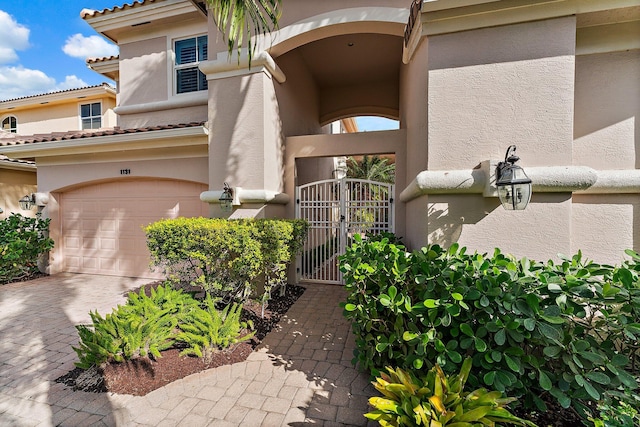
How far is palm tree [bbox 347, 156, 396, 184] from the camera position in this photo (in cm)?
1906

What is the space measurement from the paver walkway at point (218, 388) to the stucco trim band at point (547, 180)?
2724 millimetres

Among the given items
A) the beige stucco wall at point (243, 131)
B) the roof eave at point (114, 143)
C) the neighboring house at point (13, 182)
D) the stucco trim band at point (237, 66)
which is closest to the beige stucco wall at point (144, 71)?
the roof eave at point (114, 143)

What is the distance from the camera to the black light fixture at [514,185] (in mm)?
2991

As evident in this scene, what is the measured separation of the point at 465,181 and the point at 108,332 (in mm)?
5096

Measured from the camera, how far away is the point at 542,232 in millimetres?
3549

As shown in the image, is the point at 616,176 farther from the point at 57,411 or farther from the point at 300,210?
the point at 57,411

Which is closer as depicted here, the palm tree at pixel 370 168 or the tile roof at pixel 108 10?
the tile roof at pixel 108 10

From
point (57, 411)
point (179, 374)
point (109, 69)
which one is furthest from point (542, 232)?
point (109, 69)

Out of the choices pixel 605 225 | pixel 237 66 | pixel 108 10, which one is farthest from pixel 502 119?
pixel 108 10

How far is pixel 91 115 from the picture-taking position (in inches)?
555

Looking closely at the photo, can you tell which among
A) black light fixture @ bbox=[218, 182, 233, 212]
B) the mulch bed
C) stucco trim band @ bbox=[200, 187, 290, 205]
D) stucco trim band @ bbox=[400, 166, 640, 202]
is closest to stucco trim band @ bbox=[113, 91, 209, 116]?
stucco trim band @ bbox=[200, 187, 290, 205]

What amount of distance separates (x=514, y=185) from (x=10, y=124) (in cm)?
2443

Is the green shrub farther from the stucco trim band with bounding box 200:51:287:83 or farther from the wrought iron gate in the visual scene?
the stucco trim band with bounding box 200:51:287:83

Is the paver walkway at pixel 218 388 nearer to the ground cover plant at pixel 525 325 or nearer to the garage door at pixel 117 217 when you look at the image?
the ground cover plant at pixel 525 325
